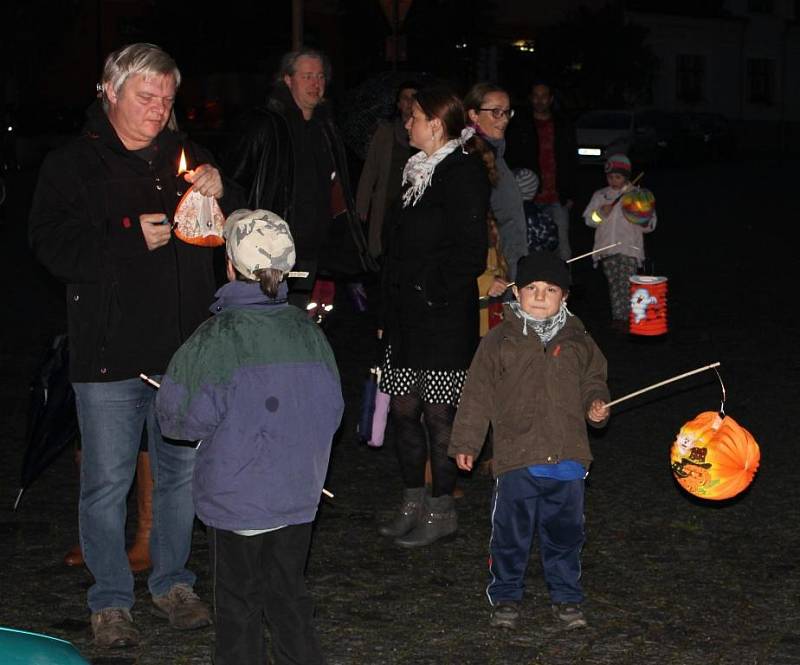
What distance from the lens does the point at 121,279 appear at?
5.14 m

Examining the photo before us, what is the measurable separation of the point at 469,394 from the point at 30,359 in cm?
635

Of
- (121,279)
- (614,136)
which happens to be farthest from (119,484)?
(614,136)

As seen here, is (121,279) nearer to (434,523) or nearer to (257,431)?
(257,431)

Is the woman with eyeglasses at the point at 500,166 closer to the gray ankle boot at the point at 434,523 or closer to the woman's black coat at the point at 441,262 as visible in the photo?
the woman's black coat at the point at 441,262

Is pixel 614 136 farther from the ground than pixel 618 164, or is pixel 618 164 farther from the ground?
pixel 614 136

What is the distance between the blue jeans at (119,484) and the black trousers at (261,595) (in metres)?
0.81

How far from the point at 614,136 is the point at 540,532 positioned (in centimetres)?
3335

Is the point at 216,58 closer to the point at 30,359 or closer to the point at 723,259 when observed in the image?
the point at 723,259

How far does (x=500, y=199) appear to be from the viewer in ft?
24.0

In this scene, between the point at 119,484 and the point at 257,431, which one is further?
the point at 119,484

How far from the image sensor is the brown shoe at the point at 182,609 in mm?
5406

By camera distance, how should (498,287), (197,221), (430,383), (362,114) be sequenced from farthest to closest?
1. (362,114)
2. (498,287)
3. (430,383)
4. (197,221)

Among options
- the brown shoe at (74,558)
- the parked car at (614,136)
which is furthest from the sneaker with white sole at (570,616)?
the parked car at (614,136)

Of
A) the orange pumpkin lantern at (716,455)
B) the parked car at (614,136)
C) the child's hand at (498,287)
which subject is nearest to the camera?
the orange pumpkin lantern at (716,455)
